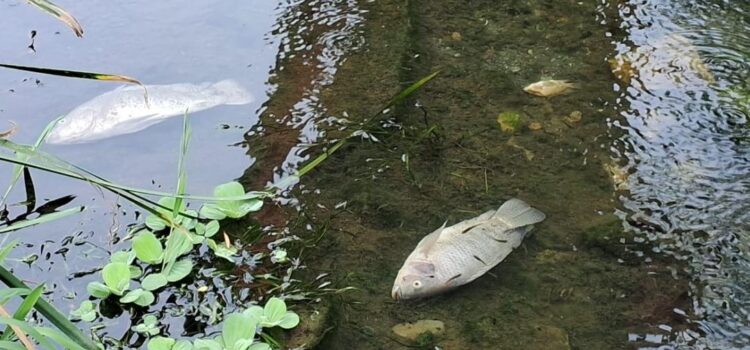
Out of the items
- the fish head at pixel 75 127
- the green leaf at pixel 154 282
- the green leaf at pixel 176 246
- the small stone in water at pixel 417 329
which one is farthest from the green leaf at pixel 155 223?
the small stone in water at pixel 417 329

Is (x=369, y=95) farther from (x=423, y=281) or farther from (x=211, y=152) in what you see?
(x=423, y=281)

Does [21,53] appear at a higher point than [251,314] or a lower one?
higher

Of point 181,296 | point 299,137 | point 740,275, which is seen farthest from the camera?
point 299,137

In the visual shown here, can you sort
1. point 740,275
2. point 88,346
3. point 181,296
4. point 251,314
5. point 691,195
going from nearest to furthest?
1. point 88,346
2. point 251,314
3. point 181,296
4. point 740,275
5. point 691,195

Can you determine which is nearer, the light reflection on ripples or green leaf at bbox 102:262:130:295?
green leaf at bbox 102:262:130:295

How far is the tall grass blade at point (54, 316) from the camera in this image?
1935mm

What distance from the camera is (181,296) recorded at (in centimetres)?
242

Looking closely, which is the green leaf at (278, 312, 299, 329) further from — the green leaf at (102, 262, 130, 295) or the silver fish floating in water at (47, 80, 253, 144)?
the silver fish floating in water at (47, 80, 253, 144)

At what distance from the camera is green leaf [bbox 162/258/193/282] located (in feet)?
7.93

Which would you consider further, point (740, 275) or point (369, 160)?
point (369, 160)

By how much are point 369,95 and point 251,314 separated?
1.33 meters

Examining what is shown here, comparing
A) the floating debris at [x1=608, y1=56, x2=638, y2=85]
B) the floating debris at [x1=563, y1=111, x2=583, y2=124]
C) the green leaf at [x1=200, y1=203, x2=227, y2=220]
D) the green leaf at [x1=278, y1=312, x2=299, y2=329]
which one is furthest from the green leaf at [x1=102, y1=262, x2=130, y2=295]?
the floating debris at [x1=608, y1=56, x2=638, y2=85]

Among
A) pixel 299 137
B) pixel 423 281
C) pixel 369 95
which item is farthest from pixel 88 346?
pixel 369 95

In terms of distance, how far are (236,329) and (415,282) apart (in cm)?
60
